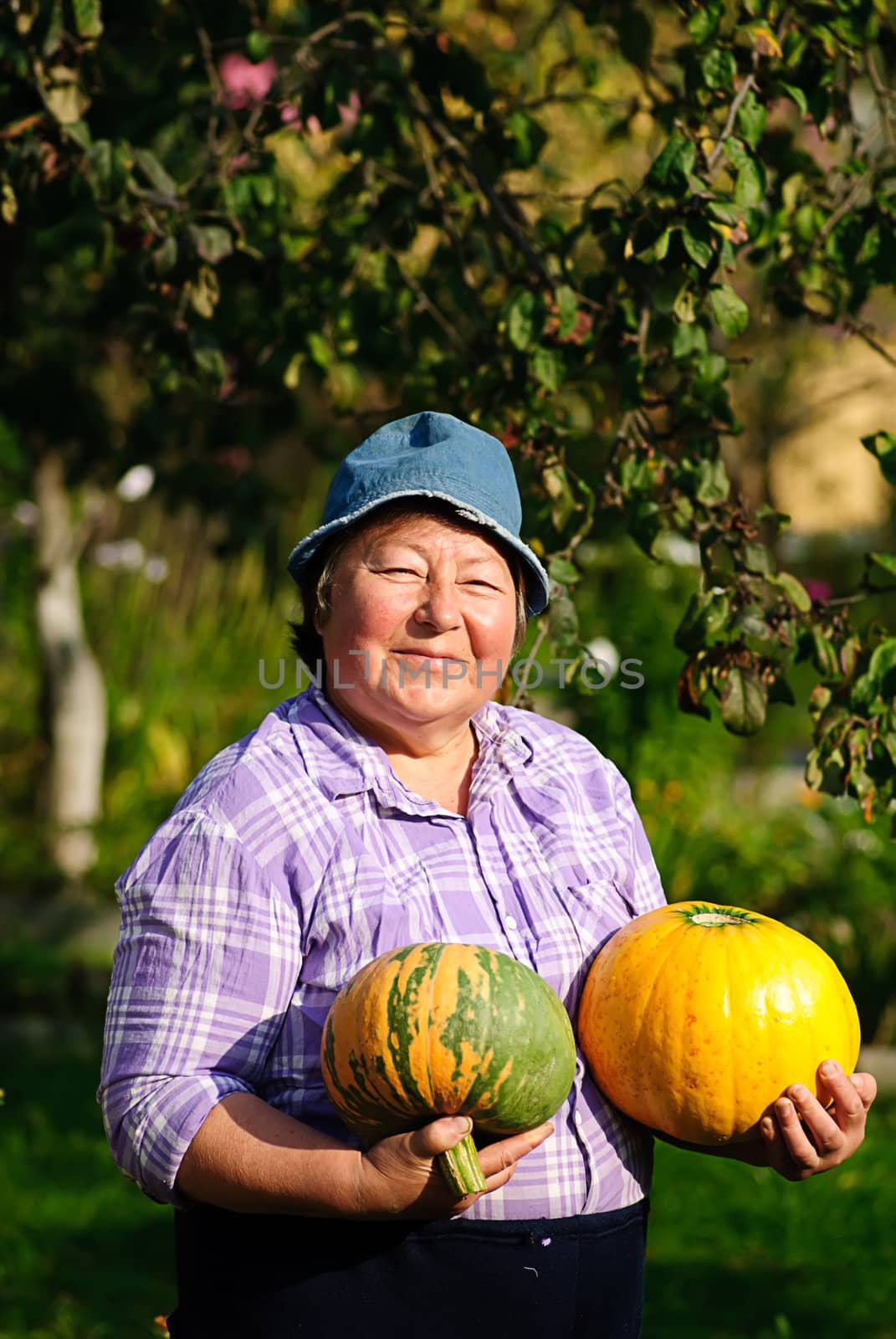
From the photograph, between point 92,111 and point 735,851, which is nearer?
point 92,111

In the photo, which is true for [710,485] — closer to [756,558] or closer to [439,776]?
[756,558]

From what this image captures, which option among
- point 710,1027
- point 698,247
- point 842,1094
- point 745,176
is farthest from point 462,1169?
point 745,176

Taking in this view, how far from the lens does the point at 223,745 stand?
658cm

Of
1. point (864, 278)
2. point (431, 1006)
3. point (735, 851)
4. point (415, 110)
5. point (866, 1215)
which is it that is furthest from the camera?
point (735, 851)

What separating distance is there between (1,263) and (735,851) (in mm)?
3457

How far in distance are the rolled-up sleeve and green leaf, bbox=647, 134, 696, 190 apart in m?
1.32

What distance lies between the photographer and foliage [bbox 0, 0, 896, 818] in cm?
246

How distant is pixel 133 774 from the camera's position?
20.9 feet

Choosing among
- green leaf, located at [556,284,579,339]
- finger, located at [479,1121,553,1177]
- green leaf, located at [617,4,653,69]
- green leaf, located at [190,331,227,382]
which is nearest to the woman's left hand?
finger, located at [479,1121,553,1177]

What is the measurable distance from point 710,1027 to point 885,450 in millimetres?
1141

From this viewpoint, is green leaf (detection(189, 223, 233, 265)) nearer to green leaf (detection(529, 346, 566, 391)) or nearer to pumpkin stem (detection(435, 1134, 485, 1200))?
green leaf (detection(529, 346, 566, 391))

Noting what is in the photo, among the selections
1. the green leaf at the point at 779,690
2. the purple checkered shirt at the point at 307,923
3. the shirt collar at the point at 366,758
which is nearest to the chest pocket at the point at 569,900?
the purple checkered shirt at the point at 307,923

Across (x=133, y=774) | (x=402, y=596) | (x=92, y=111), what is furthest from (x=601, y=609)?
(x=402, y=596)

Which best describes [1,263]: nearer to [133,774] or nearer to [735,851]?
[133,774]
